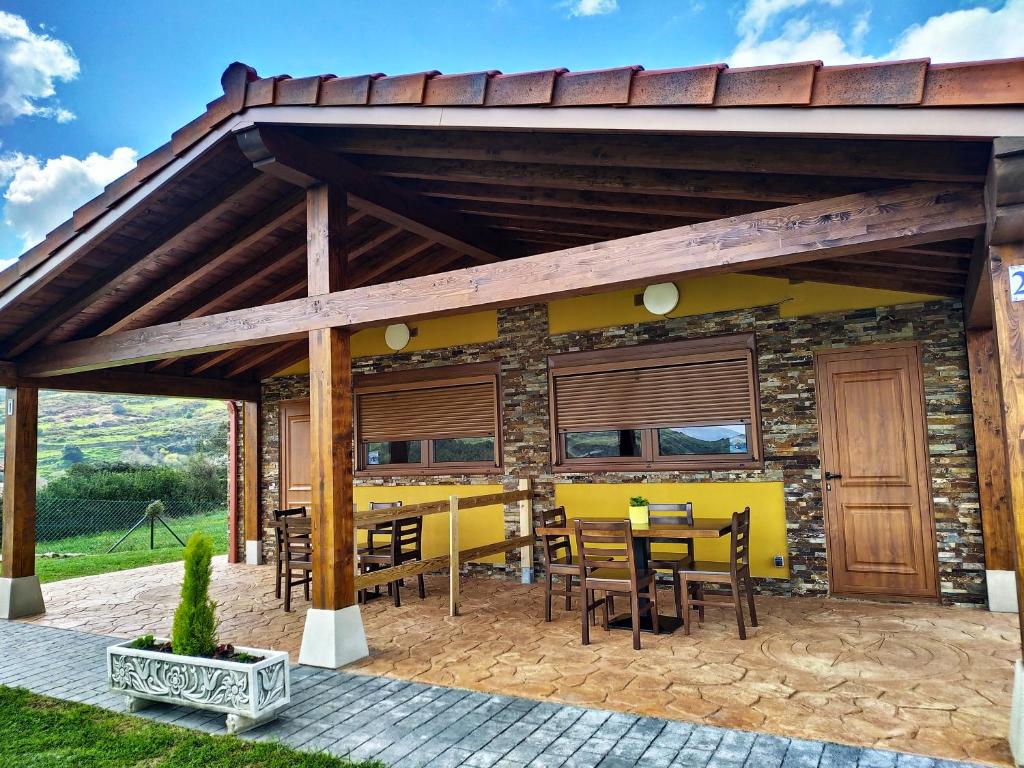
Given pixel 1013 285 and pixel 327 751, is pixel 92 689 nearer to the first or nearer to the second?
pixel 327 751

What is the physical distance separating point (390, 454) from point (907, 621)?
605cm

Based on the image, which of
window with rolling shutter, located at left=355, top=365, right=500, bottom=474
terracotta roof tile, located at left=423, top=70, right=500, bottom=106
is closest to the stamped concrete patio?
window with rolling shutter, located at left=355, top=365, right=500, bottom=474

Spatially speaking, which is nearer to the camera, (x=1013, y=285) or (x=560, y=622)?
(x=1013, y=285)

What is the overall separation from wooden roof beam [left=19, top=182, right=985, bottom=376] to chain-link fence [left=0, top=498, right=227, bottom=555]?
377 inches

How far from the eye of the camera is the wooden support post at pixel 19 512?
6.82m

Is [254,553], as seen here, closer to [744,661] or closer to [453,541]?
[453,541]

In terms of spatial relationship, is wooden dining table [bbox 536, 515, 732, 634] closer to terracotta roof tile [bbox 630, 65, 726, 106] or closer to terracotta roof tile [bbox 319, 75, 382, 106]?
terracotta roof tile [bbox 630, 65, 726, 106]

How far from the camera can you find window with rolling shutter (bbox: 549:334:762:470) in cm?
665

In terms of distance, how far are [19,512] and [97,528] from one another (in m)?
9.03

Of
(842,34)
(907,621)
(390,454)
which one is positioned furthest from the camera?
(842,34)

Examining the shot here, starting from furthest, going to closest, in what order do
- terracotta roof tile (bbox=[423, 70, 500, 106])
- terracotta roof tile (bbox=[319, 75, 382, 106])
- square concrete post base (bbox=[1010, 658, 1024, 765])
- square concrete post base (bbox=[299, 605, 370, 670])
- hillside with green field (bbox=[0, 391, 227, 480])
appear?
hillside with green field (bbox=[0, 391, 227, 480]) < square concrete post base (bbox=[299, 605, 370, 670]) < terracotta roof tile (bbox=[319, 75, 382, 106]) < terracotta roof tile (bbox=[423, 70, 500, 106]) < square concrete post base (bbox=[1010, 658, 1024, 765])

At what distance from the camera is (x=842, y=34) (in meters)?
35.8

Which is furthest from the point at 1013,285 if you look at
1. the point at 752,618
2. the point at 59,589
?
the point at 59,589

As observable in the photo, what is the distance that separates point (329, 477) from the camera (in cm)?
485
